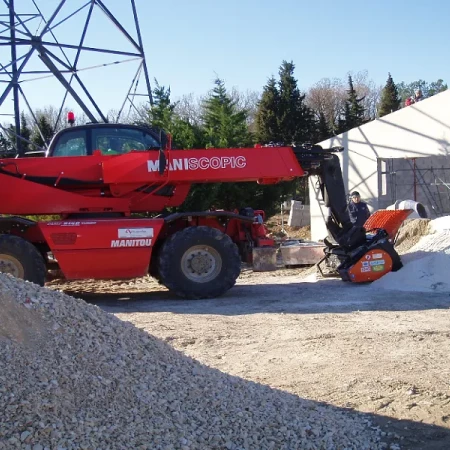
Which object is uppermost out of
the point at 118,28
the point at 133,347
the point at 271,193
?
the point at 118,28

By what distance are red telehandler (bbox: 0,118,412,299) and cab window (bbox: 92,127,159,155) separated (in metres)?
0.02

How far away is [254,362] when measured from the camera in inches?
272

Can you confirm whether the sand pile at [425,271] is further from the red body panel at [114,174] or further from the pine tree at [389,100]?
the pine tree at [389,100]

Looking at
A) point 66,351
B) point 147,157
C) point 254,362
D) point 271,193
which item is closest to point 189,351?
point 254,362

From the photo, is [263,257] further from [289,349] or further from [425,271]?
[289,349]

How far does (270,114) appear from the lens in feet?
110

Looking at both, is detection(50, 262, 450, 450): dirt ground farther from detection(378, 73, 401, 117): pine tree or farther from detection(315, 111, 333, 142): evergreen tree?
detection(378, 73, 401, 117): pine tree

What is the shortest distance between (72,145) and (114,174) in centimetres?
104

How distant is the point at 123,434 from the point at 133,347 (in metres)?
1.05

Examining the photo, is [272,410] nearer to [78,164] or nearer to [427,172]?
[78,164]

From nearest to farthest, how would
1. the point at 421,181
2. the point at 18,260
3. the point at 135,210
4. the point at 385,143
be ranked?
the point at 18,260, the point at 135,210, the point at 385,143, the point at 421,181

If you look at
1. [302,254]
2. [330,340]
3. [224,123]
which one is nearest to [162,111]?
[224,123]

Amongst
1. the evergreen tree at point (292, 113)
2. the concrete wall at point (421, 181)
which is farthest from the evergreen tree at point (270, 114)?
the concrete wall at point (421, 181)

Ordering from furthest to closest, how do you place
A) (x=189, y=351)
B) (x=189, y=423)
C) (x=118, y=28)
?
(x=118, y=28)
(x=189, y=351)
(x=189, y=423)
